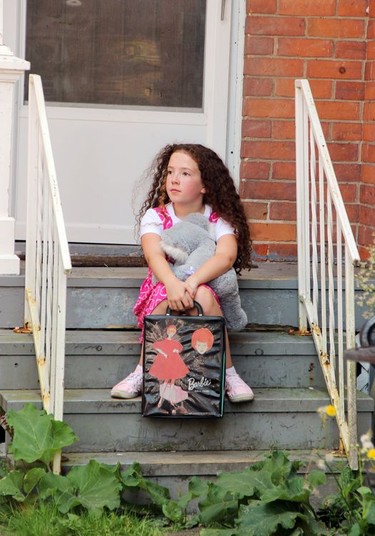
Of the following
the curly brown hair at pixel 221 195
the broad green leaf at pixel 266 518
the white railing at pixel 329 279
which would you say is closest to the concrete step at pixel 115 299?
the white railing at pixel 329 279

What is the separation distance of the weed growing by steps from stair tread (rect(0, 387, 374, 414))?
255 mm

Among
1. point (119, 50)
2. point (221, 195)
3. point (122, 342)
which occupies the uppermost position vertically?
point (119, 50)

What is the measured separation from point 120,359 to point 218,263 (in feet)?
1.98

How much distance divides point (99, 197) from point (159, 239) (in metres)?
1.34

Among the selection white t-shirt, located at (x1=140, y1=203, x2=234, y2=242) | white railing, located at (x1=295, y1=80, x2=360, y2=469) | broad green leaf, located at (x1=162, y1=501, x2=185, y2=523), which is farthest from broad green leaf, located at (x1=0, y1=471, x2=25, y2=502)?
white railing, located at (x1=295, y1=80, x2=360, y2=469)

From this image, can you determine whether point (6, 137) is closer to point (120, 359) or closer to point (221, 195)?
point (221, 195)

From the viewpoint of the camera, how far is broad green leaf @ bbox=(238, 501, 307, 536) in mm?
3898

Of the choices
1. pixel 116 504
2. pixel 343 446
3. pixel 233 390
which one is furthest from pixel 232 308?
pixel 116 504

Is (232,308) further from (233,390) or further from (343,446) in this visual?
(343,446)

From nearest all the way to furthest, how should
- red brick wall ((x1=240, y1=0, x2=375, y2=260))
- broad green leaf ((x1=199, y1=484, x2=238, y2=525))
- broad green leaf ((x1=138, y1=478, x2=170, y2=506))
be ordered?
broad green leaf ((x1=199, y1=484, x2=238, y2=525))
broad green leaf ((x1=138, y1=478, x2=170, y2=506))
red brick wall ((x1=240, y1=0, x2=375, y2=260))

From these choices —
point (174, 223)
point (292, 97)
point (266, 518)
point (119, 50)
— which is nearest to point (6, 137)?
point (174, 223)

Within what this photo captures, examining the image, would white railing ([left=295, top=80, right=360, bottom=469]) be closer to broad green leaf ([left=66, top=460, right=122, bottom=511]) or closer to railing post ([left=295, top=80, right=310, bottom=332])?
railing post ([left=295, top=80, right=310, bottom=332])

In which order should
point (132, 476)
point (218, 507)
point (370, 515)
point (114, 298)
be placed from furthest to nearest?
1. point (114, 298)
2. point (132, 476)
3. point (218, 507)
4. point (370, 515)

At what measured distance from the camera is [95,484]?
14.0 ft
